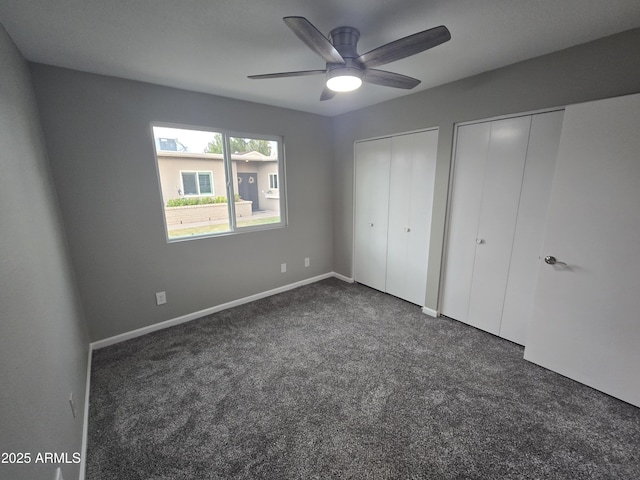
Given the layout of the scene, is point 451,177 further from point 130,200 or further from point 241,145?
point 130,200

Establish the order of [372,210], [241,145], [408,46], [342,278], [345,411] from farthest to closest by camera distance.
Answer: [342,278] < [372,210] < [241,145] < [345,411] < [408,46]

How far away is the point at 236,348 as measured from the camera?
7.95 feet

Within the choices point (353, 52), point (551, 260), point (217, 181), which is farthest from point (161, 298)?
point (551, 260)

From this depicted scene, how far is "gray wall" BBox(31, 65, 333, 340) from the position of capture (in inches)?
83.4

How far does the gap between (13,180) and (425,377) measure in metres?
2.78

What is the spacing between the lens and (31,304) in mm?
1170

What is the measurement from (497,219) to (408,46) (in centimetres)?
173

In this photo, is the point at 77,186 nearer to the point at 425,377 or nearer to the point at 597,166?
the point at 425,377

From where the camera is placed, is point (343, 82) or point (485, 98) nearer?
point (343, 82)

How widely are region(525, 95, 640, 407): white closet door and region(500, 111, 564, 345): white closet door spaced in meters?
0.15

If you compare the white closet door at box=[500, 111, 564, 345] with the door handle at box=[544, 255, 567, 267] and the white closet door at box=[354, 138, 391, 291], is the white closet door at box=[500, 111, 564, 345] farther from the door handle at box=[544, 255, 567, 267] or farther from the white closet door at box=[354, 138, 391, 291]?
the white closet door at box=[354, 138, 391, 291]

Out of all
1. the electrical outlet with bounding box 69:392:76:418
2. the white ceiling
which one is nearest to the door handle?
the white ceiling

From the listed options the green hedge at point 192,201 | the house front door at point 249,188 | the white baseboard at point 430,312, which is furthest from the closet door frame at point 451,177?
the green hedge at point 192,201

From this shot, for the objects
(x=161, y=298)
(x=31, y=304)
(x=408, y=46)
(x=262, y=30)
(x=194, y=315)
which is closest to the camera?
(x=31, y=304)
